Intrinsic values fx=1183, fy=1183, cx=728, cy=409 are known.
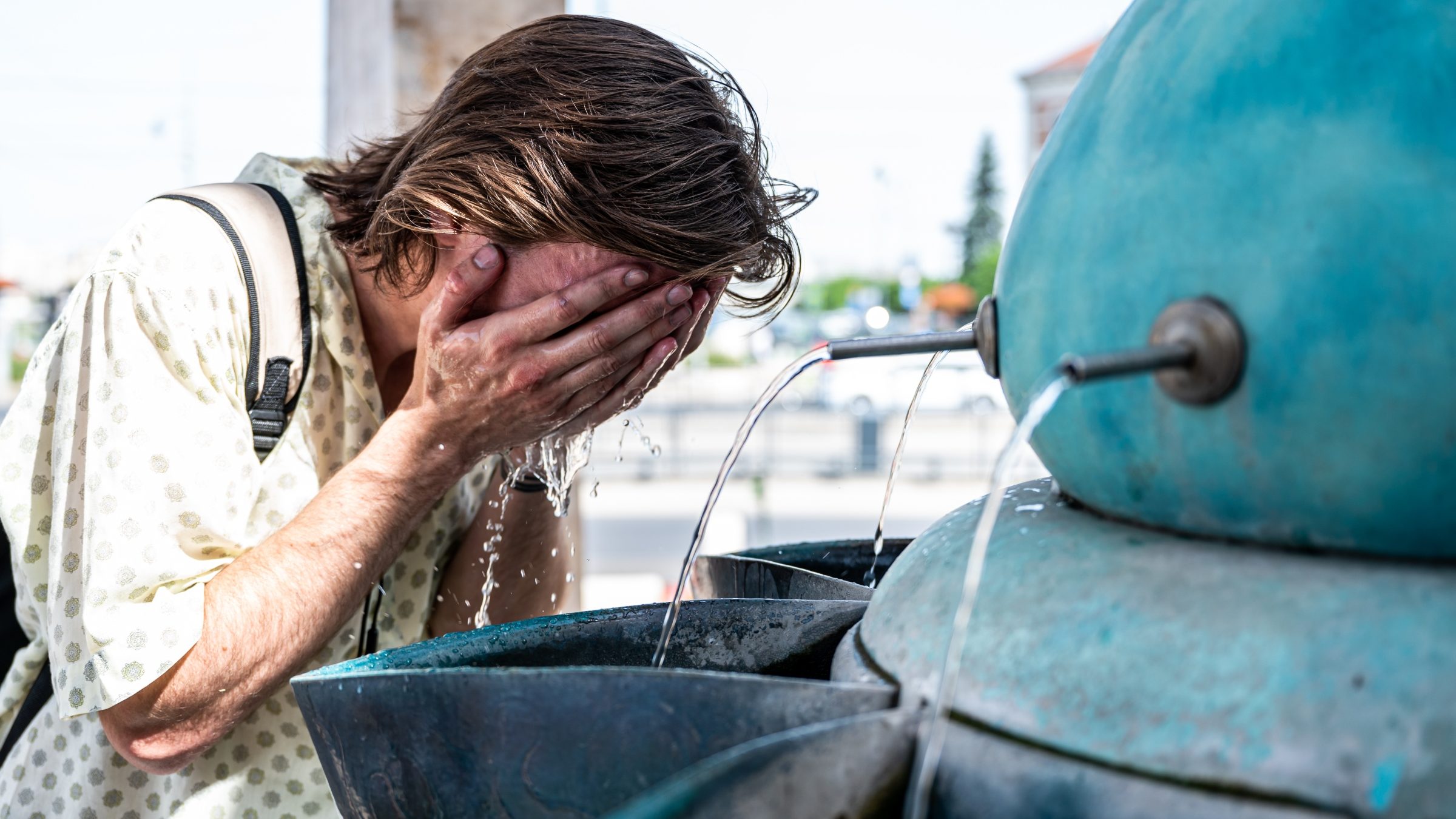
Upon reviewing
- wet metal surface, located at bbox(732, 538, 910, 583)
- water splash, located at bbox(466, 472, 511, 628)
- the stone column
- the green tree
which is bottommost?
water splash, located at bbox(466, 472, 511, 628)

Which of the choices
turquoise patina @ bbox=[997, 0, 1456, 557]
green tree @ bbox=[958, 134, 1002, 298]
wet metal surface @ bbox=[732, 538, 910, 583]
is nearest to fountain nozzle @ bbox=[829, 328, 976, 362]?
turquoise patina @ bbox=[997, 0, 1456, 557]

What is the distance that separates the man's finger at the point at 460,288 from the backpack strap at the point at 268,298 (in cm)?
19

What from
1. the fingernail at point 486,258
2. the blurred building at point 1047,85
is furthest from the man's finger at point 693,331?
the blurred building at point 1047,85

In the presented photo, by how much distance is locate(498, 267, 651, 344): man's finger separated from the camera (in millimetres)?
1633

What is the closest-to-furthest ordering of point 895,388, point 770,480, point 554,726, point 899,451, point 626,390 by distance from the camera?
point 554,726
point 899,451
point 626,390
point 770,480
point 895,388

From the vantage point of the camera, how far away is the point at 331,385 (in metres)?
1.77

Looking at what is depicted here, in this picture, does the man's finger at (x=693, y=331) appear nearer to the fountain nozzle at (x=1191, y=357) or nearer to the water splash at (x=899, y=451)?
the water splash at (x=899, y=451)

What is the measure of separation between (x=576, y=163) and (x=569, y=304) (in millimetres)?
201

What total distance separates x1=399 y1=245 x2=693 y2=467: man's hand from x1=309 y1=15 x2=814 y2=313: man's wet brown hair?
0.19 feet

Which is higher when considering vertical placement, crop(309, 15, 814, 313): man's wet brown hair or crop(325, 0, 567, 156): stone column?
crop(325, 0, 567, 156): stone column

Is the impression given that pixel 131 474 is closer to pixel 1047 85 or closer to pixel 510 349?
pixel 510 349

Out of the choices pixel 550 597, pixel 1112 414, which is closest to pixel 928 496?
pixel 550 597

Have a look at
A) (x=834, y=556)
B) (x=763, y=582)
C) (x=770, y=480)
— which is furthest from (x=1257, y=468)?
(x=770, y=480)

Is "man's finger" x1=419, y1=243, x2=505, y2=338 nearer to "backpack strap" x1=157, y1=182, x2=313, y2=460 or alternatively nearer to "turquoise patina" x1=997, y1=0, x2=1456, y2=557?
"backpack strap" x1=157, y1=182, x2=313, y2=460
